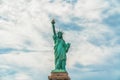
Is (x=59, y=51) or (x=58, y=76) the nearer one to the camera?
(x=58, y=76)

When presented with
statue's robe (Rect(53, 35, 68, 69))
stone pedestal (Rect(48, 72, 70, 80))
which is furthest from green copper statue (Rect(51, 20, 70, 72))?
stone pedestal (Rect(48, 72, 70, 80))

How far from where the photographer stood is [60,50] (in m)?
39.5

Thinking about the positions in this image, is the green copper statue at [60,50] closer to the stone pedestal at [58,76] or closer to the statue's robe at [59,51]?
the statue's robe at [59,51]

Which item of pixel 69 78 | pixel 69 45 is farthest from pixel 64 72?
pixel 69 45

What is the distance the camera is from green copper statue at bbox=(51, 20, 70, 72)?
127ft

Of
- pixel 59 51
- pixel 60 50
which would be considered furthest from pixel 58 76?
pixel 60 50

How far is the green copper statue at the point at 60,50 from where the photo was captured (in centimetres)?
3875

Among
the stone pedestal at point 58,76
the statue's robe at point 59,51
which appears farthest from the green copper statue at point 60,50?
the stone pedestal at point 58,76

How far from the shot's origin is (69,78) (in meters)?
37.2

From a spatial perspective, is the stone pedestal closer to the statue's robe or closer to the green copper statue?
the green copper statue

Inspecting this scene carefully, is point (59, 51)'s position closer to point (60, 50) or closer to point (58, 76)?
point (60, 50)

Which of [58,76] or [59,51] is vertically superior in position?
[59,51]

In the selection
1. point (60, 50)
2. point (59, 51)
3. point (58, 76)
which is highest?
point (60, 50)

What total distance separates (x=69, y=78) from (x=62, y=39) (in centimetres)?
452
